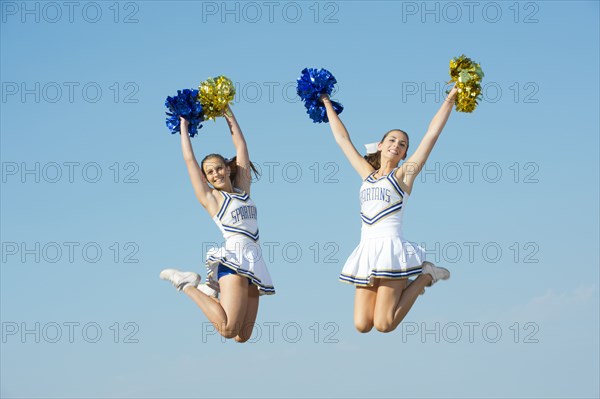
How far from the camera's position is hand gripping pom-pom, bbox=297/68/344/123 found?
12445mm

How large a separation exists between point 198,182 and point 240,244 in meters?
0.91

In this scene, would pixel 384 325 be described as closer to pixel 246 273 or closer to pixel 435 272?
pixel 435 272

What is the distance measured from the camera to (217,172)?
12.2 m

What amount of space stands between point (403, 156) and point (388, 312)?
193 centimetres

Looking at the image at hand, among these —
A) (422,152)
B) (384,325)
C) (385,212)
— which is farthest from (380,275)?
(422,152)

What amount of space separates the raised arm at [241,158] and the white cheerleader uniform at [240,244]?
9.7 inches

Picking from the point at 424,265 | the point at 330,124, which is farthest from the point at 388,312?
the point at 330,124

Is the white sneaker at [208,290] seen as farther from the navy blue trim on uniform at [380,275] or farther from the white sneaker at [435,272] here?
the white sneaker at [435,272]

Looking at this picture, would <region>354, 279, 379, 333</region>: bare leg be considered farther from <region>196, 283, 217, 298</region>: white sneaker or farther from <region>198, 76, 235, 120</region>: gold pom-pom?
<region>198, 76, 235, 120</region>: gold pom-pom

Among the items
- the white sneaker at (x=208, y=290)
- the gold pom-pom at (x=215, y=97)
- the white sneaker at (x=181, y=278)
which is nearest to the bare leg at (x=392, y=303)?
the white sneaker at (x=208, y=290)

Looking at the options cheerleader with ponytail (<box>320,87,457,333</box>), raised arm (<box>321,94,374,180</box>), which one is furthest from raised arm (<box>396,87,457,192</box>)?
raised arm (<box>321,94,374,180</box>)

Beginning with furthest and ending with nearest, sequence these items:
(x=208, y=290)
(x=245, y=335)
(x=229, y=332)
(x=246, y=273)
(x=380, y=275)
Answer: (x=208, y=290)
(x=245, y=335)
(x=246, y=273)
(x=229, y=332)
(x=380, y=275)

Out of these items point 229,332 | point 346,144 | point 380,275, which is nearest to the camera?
point 380,275

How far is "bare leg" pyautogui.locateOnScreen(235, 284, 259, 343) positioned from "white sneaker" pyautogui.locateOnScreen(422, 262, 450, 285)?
208 centimetres
